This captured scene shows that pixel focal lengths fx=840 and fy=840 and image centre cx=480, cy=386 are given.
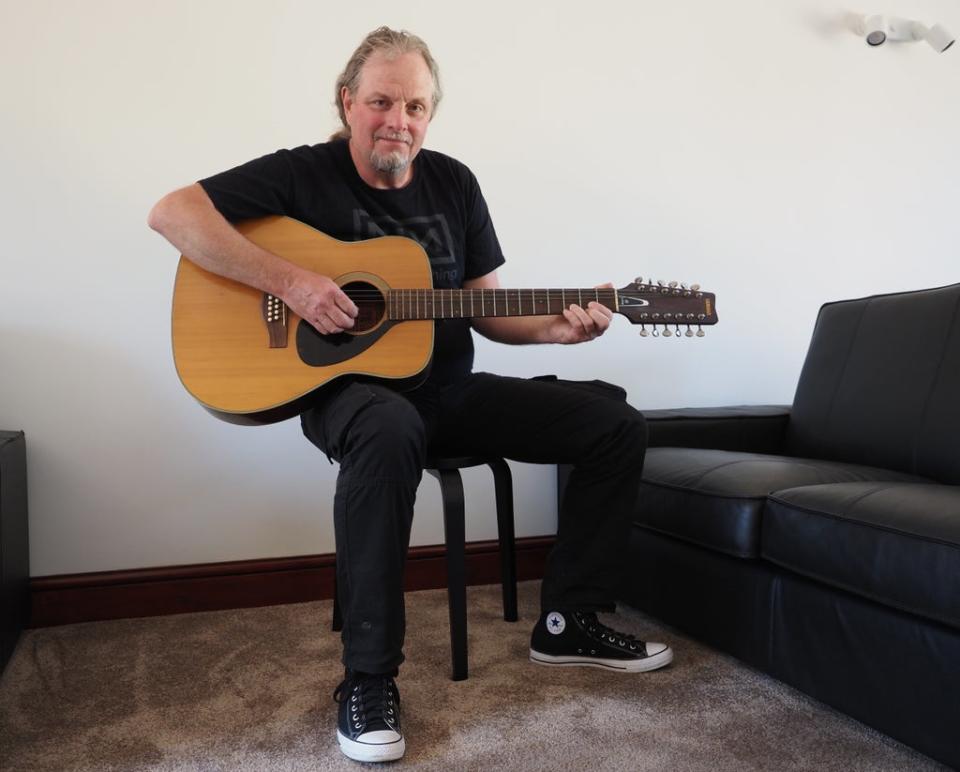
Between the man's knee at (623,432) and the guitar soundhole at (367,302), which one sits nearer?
the guitar soundhole at (367,302)

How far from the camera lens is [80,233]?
1.96 m

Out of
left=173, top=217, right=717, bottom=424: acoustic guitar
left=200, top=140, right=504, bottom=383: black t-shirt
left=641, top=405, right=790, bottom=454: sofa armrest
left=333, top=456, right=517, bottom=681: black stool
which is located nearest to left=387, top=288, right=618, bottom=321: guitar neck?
left=173, top=217, right=717, bottom=424: acoustic guitar

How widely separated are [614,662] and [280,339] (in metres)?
0.87

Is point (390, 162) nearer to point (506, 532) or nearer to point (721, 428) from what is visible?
point (506, 532)

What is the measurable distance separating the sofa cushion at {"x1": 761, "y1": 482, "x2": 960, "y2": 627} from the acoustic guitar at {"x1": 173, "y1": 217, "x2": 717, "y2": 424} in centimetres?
57

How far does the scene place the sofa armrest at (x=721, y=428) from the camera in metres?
2.10

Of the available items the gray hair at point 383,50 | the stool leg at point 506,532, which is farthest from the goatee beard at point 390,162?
the stool leg at point 506,532

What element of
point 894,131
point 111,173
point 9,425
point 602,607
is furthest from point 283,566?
point 894,131

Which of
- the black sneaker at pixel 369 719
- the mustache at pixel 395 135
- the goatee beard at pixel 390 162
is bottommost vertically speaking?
the black sneaker at pixel 369 719

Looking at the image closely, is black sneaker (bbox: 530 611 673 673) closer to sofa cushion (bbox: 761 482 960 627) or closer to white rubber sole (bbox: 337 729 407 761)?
sofa cushion (bbox: 761 482 960 627)

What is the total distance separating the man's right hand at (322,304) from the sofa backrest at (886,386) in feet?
4.11

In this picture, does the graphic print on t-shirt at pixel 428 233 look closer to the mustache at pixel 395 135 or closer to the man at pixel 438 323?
the man at pixel 438 323

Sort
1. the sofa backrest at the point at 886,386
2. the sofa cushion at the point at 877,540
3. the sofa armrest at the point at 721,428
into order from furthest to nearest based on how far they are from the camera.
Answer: the sofa armrest at the point at 721,428 < the sofa backrest at the point at 886,386 < the sofa cushion at the point at 877,540

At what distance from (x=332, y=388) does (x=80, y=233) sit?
887 mm
